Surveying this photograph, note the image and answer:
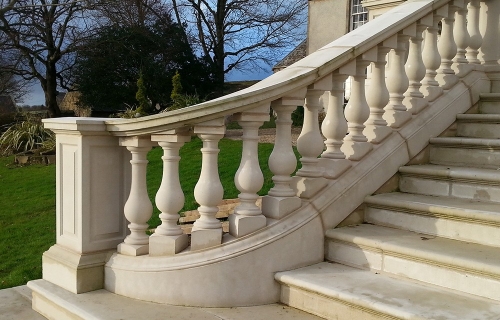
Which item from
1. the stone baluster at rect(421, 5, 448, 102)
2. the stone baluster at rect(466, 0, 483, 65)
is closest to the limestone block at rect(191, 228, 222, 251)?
the stone baluster at rect(421, 5, 448, 102)

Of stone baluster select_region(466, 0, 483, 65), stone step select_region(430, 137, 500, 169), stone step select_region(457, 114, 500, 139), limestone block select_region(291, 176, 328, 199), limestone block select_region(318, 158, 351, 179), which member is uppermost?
stone baluster select_region(466, 0, 483, 65)

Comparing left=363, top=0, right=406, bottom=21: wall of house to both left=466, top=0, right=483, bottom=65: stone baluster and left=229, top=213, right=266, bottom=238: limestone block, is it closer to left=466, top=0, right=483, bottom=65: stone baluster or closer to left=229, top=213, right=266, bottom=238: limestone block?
left=466, top=0, right=483, bottom=65: stone baluster

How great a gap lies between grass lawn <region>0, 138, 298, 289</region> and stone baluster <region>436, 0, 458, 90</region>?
3.27 m

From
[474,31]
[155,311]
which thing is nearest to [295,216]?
[155,311]

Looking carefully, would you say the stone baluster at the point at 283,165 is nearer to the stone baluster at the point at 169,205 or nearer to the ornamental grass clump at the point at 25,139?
the stone baluster at the point at 169,205

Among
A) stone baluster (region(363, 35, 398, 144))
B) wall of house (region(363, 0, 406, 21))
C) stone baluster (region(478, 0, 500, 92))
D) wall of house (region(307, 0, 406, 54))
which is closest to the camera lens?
stone baluster (region(363, 35, 398, 144))

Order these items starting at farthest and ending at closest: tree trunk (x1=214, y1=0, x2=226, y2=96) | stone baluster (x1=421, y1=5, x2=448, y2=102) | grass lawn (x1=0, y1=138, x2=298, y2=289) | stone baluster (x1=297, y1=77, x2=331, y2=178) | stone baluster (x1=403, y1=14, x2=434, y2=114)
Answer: tree trunk (x1=214, y1=0, x2=226, y2=96) → grass lawn (x1=0, y1=138, x2=298, y2=289) → stone baluster (x1=421, y1=5, x2=448, y2=102) → stone baluster (x1=403, y1=14, x2=434, y2=114) → stone baluster (x1=297, y1=77, x2=331, y2=178)

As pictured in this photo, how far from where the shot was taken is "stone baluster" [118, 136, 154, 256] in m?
3.13

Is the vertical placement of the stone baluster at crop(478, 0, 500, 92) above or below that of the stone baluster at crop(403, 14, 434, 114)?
above

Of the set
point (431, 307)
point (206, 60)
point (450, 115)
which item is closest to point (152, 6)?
point (206, 60)

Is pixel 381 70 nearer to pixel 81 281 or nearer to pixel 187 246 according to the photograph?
pixel 187 246

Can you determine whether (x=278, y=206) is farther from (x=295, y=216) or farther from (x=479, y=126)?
(x=479, y=126)

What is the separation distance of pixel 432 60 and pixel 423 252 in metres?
1.98

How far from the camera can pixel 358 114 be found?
144 inches
